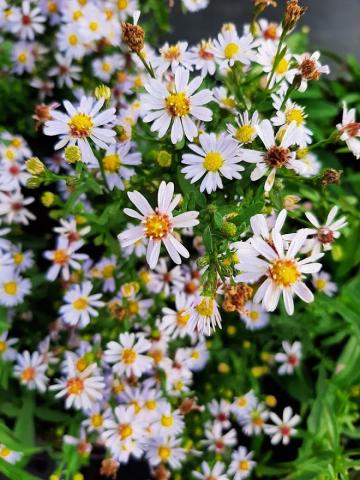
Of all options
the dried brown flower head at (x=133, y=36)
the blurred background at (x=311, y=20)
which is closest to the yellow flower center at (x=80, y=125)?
the dried brown flower head at (x=133, y=36)

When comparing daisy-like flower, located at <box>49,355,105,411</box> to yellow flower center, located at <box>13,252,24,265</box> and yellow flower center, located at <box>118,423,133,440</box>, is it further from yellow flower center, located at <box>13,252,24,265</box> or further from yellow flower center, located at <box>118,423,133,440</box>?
yellow flower center, located at <box>13,252,24,265</box>

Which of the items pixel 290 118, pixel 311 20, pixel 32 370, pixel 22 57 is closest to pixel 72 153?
pixel 290 118

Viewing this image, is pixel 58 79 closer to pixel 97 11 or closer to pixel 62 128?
pixel 97 11

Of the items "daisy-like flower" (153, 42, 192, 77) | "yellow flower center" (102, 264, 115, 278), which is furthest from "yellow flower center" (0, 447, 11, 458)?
"daisy-like flower" (153, 42, 192, 77)

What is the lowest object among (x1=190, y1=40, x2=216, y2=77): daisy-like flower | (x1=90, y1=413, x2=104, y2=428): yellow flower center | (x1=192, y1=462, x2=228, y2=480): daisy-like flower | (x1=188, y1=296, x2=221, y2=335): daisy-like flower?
(x1=192, y1=462, x2=228, y2=480): daisy-like flower

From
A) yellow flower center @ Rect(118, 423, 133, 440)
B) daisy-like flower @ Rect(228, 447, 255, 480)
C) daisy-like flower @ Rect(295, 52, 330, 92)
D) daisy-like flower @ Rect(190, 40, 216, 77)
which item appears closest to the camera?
daisy-like flower @ Rect(295, 52, 330, 92)

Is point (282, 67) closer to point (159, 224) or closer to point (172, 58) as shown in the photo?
point (172, 58)

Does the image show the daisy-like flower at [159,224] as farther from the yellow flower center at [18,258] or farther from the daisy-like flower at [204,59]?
the yellow flower center at [18,258]
